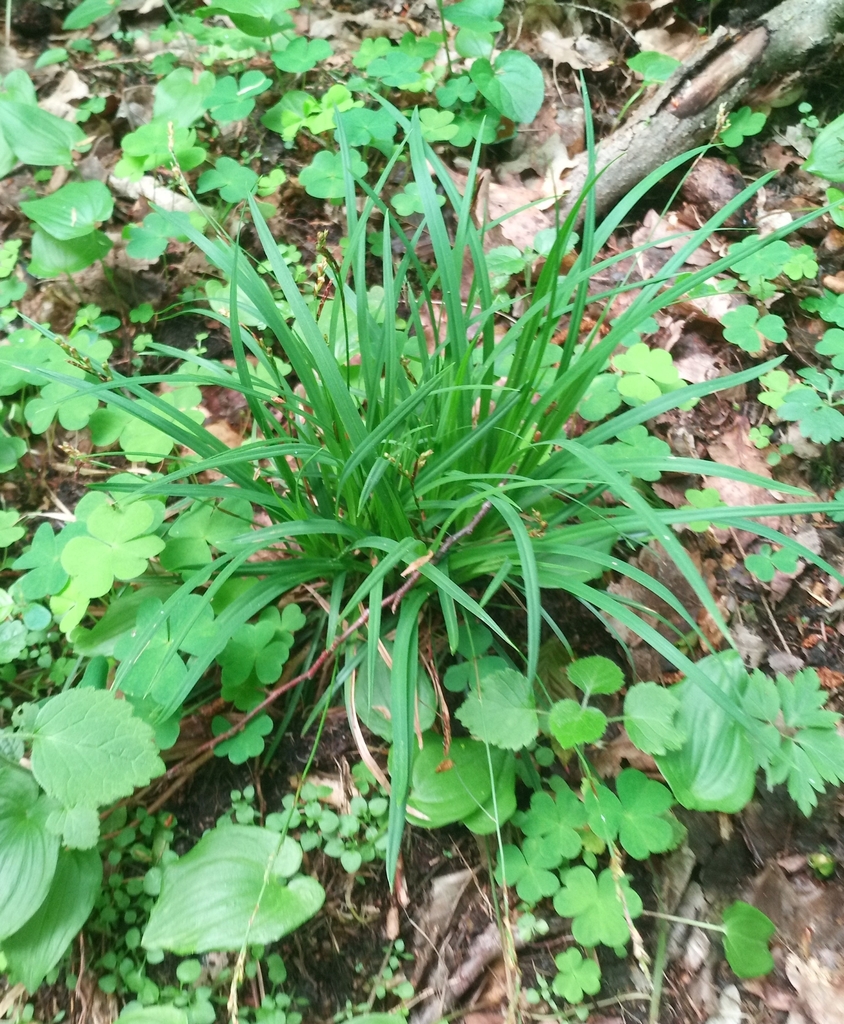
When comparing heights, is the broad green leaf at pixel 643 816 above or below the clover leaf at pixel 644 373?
below

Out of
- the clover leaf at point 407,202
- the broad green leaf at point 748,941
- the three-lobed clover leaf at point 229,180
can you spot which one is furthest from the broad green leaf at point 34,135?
the broad green leaf at point 748,941

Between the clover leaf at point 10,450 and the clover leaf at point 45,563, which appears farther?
the clover leaf at point 10,450

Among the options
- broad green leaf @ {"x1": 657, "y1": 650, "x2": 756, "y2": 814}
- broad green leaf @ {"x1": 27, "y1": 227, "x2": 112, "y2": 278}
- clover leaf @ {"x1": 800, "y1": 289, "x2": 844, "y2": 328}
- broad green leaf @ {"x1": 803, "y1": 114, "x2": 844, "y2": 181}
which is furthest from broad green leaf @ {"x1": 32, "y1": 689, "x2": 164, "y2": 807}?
broad green leaf @ {"x1": 803, "y1": 114, "x2": 844, "y2": 181}

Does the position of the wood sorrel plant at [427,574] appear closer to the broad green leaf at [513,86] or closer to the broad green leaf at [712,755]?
the broad green leaf at [712,755]

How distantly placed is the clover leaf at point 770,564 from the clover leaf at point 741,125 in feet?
4.02

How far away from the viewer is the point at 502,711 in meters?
1.06

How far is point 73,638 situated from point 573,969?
3.47 feet

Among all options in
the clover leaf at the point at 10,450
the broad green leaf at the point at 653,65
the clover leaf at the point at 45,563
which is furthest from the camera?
the broad green leaf at the point at 653,65

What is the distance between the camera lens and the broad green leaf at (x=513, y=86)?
69.3 inches

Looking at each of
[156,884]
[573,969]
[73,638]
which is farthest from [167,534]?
[573,969]

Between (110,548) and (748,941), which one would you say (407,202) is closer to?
(110,548)

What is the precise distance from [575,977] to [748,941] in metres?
0.29

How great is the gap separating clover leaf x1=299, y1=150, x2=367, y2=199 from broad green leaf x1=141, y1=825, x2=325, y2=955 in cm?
146

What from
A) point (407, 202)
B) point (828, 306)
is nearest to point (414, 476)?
point (407, 202)
